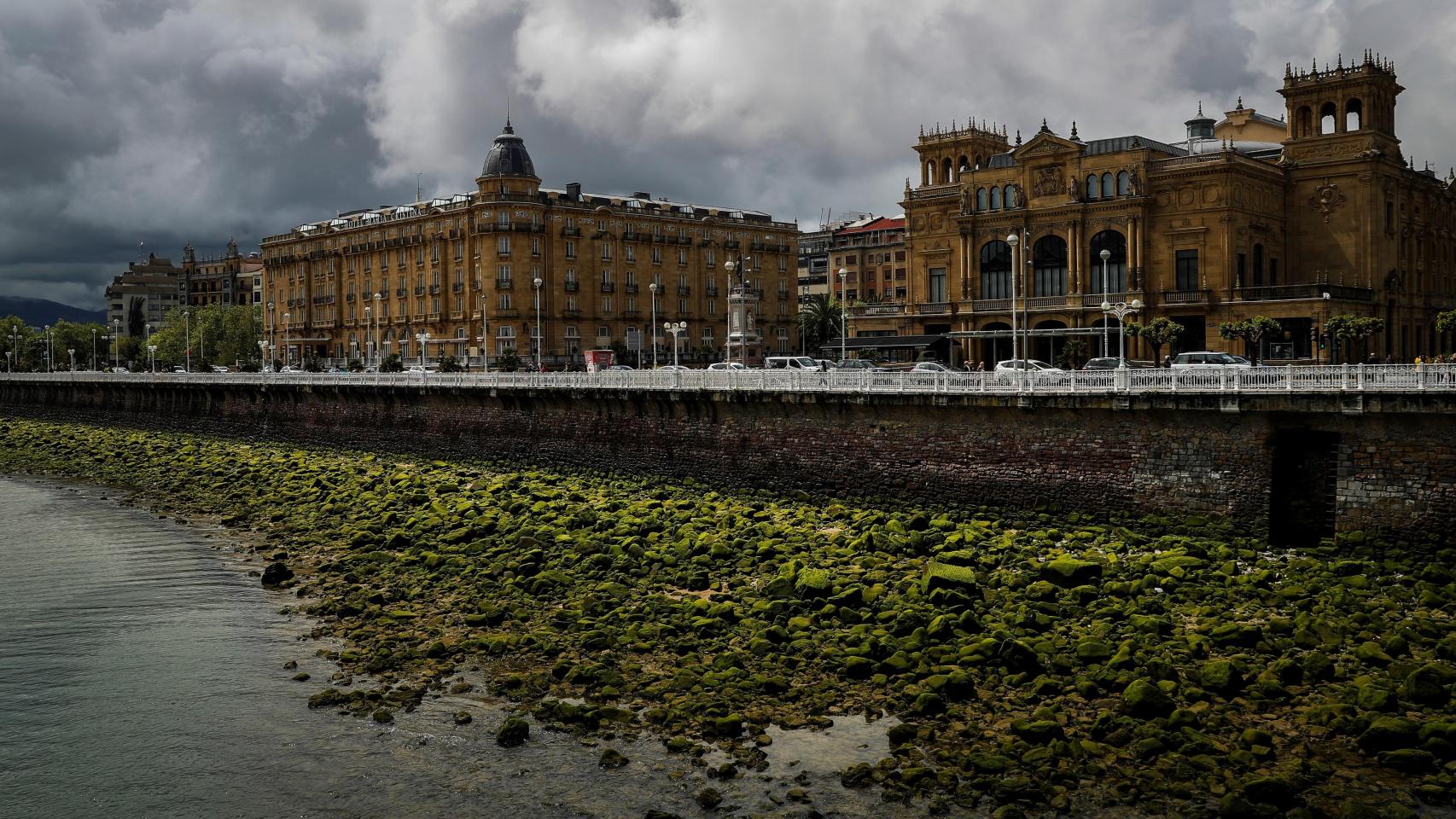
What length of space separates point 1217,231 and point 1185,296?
413 centimetres

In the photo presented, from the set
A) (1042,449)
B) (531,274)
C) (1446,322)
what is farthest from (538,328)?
(1042,449)

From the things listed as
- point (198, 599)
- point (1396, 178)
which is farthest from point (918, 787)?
point (1396, 178)

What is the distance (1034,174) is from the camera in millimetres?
79688

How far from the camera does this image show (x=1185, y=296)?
73.6 metres

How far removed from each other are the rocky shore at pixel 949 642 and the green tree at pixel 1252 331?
32.2 meters

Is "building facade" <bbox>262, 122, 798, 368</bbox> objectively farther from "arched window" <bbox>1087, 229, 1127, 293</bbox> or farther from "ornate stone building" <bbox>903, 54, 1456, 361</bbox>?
"arched window" <bbox>1087, 229, 1127, 293</bbox>

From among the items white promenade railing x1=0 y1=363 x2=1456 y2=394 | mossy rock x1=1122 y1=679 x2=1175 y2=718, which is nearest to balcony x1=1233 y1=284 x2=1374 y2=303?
white promenade railing x1=0 y1=363 x2=1456 y2=394

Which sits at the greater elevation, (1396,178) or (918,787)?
(1396,178)

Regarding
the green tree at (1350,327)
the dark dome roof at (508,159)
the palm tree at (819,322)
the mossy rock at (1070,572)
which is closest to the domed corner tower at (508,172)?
the dark dome roof at (508,159)

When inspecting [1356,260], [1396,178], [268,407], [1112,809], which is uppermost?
[1396,178]

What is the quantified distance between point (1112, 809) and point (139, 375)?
98522 mm

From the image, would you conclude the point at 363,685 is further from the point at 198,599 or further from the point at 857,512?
the point at 857,512

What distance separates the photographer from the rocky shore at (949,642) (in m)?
20.7

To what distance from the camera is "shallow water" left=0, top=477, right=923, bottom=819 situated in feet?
68.1
